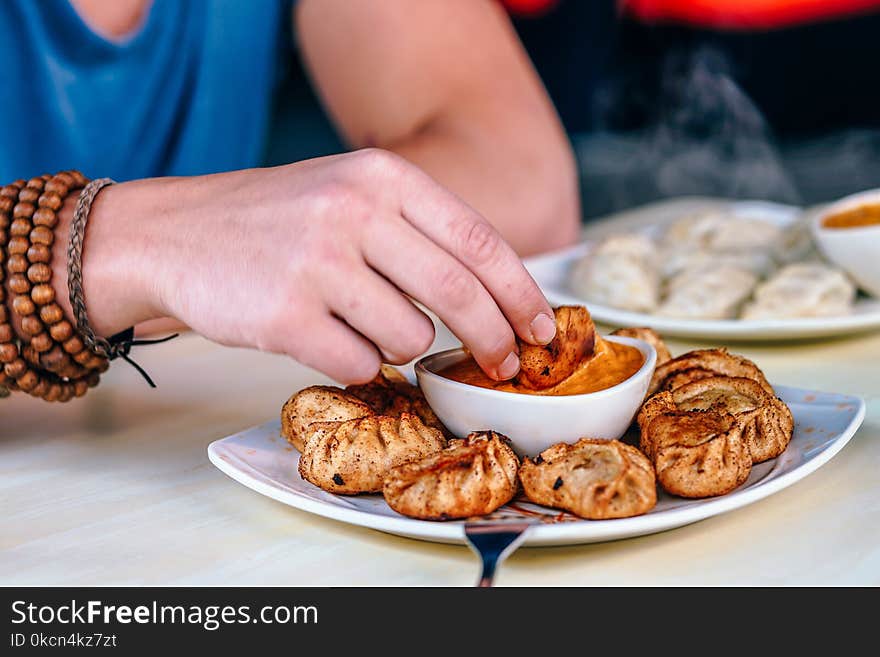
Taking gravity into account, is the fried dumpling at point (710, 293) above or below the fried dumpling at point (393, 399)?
above

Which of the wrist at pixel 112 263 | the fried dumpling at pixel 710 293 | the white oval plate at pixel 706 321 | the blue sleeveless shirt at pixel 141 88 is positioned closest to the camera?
the wrist at pixel 112 263

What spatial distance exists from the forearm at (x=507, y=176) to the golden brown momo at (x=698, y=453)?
102 centimetres

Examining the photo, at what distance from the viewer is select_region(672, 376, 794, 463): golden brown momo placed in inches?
36.4

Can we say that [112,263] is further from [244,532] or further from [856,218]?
[856,218]

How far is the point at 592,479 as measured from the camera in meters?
0.81

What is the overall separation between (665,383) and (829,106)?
4.33 metres

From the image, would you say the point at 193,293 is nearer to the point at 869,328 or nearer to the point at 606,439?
the point at 606,439

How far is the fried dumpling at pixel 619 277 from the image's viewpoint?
1.54 metres

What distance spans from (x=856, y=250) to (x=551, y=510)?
2.86 ft

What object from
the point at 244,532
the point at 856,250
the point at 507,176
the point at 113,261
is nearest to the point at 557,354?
the point at 244,532

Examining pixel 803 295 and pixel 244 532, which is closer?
pixel 244 532

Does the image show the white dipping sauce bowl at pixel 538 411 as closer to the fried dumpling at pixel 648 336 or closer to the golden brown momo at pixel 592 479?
the golden brown momo at pixel 592 479

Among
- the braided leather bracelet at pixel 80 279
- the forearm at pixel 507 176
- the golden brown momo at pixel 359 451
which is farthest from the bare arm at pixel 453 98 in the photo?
the golden brown momo at pixel 359 451
